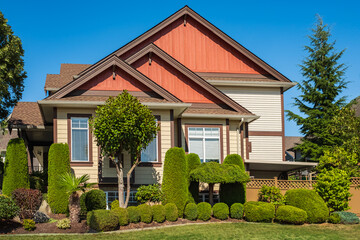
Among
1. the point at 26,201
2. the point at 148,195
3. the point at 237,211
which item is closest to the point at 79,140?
the point at 148,195

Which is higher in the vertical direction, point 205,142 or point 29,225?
point 205,142

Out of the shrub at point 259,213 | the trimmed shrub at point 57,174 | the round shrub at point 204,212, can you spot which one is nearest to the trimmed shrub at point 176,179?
the round shrub at point 204,212

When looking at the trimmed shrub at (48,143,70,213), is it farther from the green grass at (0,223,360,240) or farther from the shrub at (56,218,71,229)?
the green grass at (0,223,360,240)

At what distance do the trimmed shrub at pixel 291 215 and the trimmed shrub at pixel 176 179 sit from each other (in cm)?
414

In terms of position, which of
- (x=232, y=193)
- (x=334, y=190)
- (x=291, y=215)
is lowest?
(x=291, y=215)

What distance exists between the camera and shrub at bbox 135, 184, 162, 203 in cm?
2298

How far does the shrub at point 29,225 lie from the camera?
18953 mm

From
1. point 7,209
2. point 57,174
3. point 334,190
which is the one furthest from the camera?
point 334,190

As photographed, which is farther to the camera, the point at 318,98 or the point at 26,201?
the point at 318,98

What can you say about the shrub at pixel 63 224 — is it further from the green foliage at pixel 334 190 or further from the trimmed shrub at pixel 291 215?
the green foliage at pixel 334 190

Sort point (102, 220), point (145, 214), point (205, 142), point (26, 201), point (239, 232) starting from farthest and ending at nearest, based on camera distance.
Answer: point (205, 142), point (145, 214), point (26, 201), point (239, 232), point (102, 220)

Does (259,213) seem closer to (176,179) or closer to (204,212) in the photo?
(204,212)

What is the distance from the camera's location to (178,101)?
24938 millimetres

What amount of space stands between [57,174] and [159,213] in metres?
4.81
